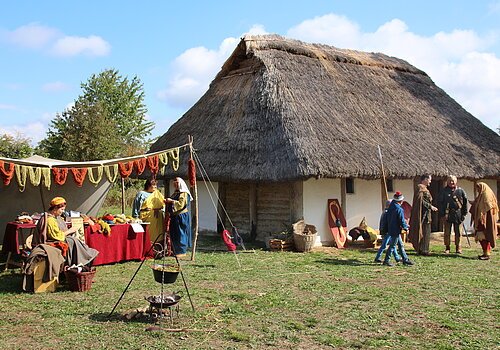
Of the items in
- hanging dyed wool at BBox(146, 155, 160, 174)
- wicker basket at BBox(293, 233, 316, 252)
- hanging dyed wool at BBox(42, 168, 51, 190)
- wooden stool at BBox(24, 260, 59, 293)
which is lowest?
wooden stool at BBox(24, 260, 59, 293)

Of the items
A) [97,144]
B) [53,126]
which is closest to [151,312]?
[97,144]

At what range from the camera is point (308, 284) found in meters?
7.40

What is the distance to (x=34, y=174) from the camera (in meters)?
A: 8.49

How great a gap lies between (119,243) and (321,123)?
223 inches

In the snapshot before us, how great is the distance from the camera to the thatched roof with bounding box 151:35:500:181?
37.6 feet

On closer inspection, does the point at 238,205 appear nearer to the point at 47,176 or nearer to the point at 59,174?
the point at 59,174

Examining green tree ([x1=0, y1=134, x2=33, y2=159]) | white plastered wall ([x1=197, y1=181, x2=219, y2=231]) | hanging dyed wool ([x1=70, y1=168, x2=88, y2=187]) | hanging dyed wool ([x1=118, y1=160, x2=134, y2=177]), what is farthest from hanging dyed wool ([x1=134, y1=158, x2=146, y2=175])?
green tree ([x1=0, y1=134, x2=33, y2=159])

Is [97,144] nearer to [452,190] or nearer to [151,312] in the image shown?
[452,190]

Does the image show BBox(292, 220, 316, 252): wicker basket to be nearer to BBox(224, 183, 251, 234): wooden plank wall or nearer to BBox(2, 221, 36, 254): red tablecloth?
BBox(224, 183, 251, 234): wooden plank wall

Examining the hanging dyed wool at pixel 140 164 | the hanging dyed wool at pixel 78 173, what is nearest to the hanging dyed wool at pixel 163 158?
the hanging dyed wool at pixel 140 164

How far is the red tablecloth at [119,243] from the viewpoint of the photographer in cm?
880

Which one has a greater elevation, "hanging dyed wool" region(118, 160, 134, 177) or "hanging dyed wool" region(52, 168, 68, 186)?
"hanging dyed wool" region(118, 160, 134, 177)

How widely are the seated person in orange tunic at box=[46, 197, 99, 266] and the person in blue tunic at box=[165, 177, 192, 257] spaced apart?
215 centimetres

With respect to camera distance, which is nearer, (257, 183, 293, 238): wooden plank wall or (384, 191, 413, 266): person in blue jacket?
(384, 191, 413, 266): person in blue jacket
